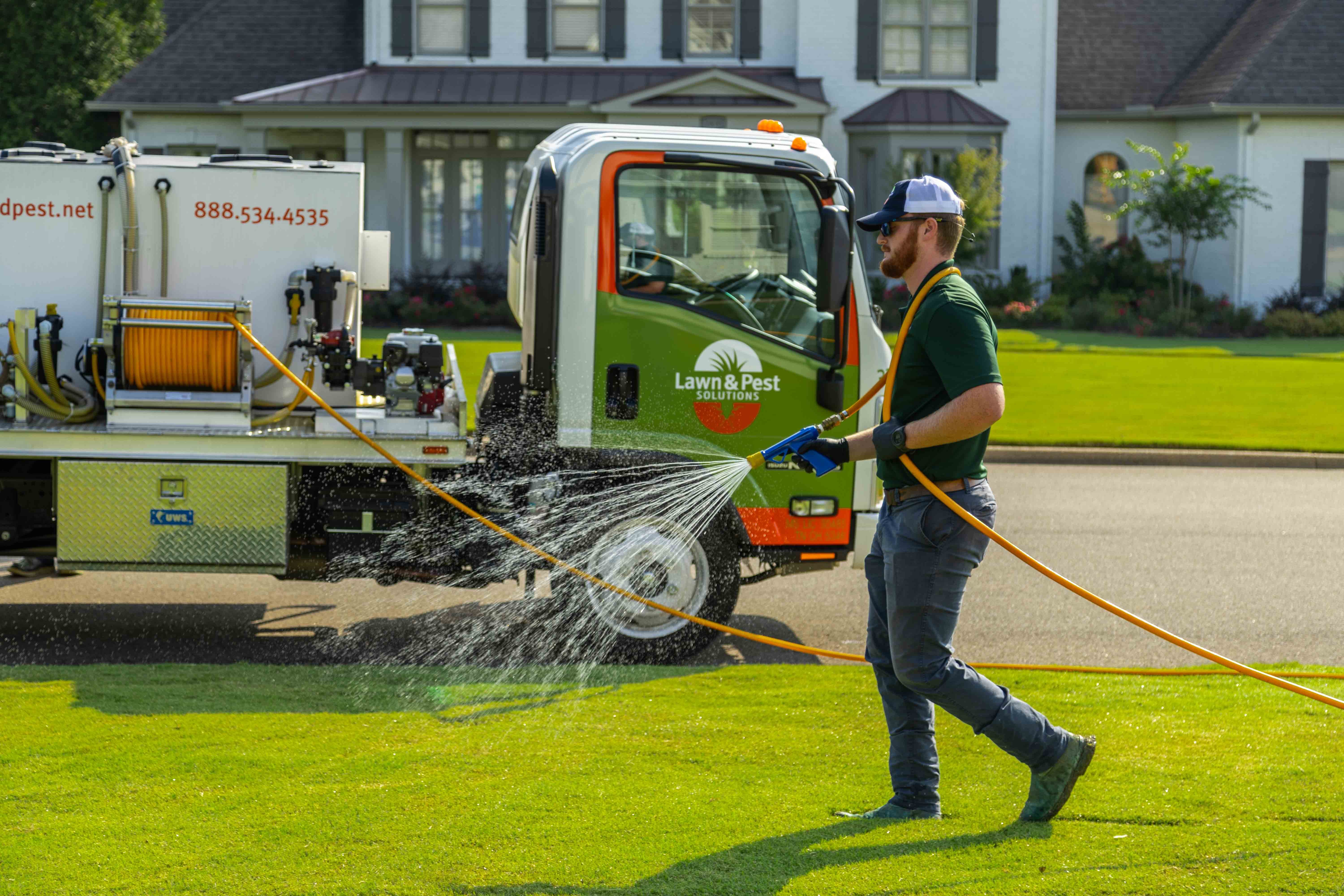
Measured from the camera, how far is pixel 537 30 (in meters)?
29.9

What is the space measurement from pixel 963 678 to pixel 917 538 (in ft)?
1.51

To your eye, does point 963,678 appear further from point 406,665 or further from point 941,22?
point 941,22

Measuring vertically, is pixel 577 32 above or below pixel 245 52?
above

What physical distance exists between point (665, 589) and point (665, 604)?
0.25 feet

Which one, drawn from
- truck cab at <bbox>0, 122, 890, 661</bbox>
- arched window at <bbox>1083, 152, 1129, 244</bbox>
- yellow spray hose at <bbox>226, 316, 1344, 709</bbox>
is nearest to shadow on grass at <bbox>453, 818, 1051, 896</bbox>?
yellow spray hose at <bbox>226, 316, 1344, 709</bbox>

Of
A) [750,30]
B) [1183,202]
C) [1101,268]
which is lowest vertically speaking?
[1101,268]

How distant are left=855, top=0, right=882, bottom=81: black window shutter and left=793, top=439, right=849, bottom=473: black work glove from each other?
26431 mm

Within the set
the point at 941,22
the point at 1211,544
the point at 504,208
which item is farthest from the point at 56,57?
the point at 1211,544

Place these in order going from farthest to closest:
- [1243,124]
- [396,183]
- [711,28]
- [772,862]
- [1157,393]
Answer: [711,28] < [1243,124] < [396,183] < [1157,393] < [772,862]

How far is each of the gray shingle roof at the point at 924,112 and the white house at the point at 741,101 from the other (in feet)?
0.15

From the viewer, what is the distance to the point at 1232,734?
6.02 metres

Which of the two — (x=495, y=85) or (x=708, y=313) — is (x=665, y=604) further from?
(x=495, y=85)

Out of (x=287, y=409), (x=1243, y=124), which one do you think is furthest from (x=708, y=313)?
(x=1243, y=124)

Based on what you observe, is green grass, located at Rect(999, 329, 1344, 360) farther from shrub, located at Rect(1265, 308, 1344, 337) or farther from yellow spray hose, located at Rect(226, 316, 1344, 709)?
yellow spray hose, located at Rect(226, 316, 1344, 709)
